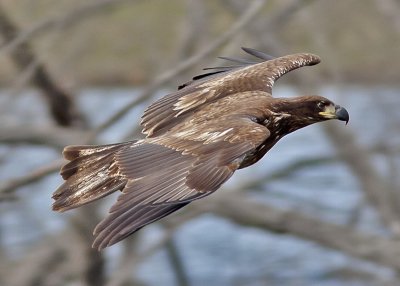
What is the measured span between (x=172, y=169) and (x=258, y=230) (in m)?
5.09

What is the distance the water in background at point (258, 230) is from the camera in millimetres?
10789

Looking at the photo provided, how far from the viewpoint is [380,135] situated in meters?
11.0

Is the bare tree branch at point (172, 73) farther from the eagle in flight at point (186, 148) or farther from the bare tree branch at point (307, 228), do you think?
the bare tree branch at point (307, 228)

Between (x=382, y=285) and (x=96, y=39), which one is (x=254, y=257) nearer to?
(x=382, y=285)

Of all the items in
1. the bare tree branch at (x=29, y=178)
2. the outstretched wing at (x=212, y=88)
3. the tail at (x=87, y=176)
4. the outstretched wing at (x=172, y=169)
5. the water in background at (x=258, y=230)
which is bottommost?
the outstretched wing at (x=172, y=169)

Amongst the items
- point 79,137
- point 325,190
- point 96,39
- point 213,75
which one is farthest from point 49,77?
point 325,190

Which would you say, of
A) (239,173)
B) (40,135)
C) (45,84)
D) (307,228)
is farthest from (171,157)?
(239,173)

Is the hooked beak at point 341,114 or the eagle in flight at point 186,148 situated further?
the hooked beak at point 341,114

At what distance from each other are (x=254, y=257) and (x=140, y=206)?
276 inches

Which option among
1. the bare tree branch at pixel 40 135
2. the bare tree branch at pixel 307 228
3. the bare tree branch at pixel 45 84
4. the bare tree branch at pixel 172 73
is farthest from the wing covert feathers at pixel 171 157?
the bare tree branch at pixel 307 228

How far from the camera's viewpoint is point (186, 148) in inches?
205

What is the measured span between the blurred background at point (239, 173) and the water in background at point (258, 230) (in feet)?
0.07

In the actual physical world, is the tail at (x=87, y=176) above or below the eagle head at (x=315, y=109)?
below

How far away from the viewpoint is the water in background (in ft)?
35.4
